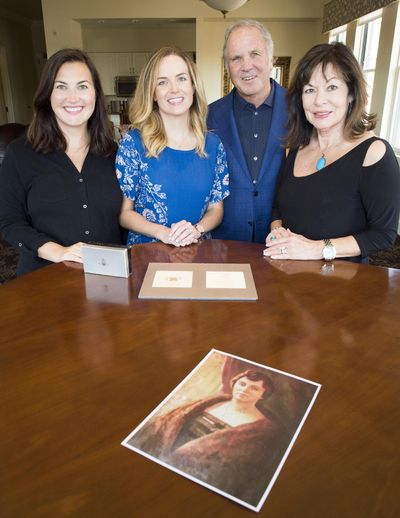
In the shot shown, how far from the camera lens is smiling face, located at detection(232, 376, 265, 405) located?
2.32 feet

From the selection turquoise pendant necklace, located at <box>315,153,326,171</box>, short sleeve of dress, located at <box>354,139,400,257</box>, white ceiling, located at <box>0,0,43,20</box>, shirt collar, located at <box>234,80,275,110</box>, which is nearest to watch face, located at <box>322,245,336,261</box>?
short sleeve of dress, located at <box>354,139,400,257</box>

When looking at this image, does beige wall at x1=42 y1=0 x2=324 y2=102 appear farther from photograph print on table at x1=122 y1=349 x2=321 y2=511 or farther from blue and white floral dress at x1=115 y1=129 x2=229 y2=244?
photograph print on table at x1=122 y1=349 x2=321 y2=511

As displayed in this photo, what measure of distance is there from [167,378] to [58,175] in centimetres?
115

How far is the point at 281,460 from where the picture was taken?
583mm

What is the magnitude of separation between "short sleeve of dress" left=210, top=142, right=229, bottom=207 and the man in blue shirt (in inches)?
7.0

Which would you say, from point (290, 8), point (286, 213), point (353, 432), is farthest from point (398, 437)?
point (290, 8)

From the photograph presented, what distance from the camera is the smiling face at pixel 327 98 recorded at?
1.44 m

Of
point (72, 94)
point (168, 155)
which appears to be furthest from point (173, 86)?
point (72, 94)

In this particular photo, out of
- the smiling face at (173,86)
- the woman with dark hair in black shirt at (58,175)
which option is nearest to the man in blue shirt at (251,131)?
the smiling face at (173,86)

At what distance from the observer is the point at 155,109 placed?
1786 millimetres

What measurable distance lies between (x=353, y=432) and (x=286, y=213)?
1106mm

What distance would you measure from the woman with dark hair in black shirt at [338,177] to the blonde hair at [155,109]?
41 cm

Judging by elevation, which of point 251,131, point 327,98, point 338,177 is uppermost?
point 327,98

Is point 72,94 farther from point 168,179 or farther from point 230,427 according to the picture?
point 230,427
